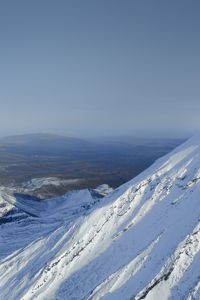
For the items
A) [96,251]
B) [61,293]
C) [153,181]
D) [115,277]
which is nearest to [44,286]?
[61,293]

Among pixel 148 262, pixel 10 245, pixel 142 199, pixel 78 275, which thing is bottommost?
pixel 10 245

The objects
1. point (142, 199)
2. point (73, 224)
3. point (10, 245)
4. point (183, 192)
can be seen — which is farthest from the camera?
point (10, 245)

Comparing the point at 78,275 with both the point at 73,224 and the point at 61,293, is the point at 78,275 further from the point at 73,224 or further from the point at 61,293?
the point at 73,224

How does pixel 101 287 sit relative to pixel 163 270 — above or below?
below

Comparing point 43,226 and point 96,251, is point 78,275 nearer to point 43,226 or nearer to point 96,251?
point 96,251

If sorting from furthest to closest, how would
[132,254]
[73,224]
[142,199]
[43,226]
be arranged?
1. [43,226]
2. [73,224]
3. [142,199]
4. [132,254]

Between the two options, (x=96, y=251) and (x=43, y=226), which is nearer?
(x=96, y=251)
